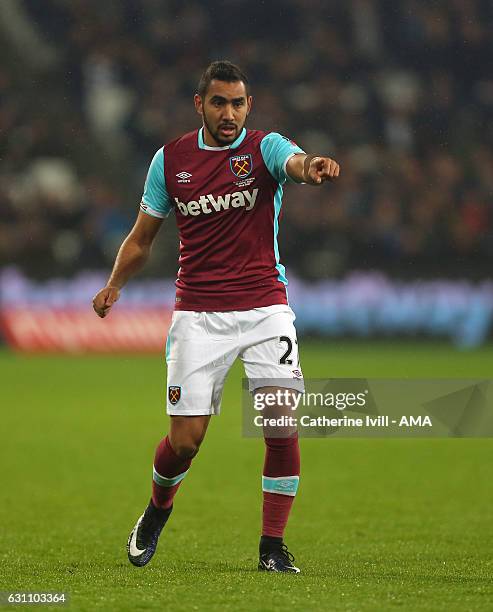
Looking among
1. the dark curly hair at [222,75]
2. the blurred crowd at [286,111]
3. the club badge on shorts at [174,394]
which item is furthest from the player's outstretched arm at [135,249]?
the blurred crowd at [286,111]

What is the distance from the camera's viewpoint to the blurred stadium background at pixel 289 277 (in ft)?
18.5

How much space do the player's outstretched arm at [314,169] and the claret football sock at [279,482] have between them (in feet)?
3.69

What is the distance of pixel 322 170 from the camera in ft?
15.7

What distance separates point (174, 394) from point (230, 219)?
0.79 meters

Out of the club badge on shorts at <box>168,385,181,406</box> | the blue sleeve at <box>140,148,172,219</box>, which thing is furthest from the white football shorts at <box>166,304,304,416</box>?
the blue sleeve at <box>140,148,172,219</box>

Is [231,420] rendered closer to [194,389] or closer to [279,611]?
[194,389]

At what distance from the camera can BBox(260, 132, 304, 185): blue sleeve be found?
17.0ft

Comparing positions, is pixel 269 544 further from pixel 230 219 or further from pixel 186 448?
pixel 230 219

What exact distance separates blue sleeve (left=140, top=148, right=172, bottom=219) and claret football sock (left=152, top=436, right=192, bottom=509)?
1.02m

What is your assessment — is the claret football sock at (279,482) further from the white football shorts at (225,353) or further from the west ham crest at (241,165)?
the west ham crest at (241,165)

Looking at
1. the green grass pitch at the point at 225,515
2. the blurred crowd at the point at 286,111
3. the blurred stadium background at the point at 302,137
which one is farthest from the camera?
the blurred crowd at the point at 286,111

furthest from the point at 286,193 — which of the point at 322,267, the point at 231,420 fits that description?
Answer: the point at 231,420

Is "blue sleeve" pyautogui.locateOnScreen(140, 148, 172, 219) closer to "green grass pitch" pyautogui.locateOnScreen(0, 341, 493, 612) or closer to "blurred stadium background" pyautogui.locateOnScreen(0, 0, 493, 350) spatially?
"green grass pitch" pyautogui.locateOnScreen(0, 341, 493, 612)

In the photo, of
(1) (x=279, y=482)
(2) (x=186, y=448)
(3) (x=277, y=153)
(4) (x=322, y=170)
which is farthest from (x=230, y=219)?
(1) (x=279, y=482)
